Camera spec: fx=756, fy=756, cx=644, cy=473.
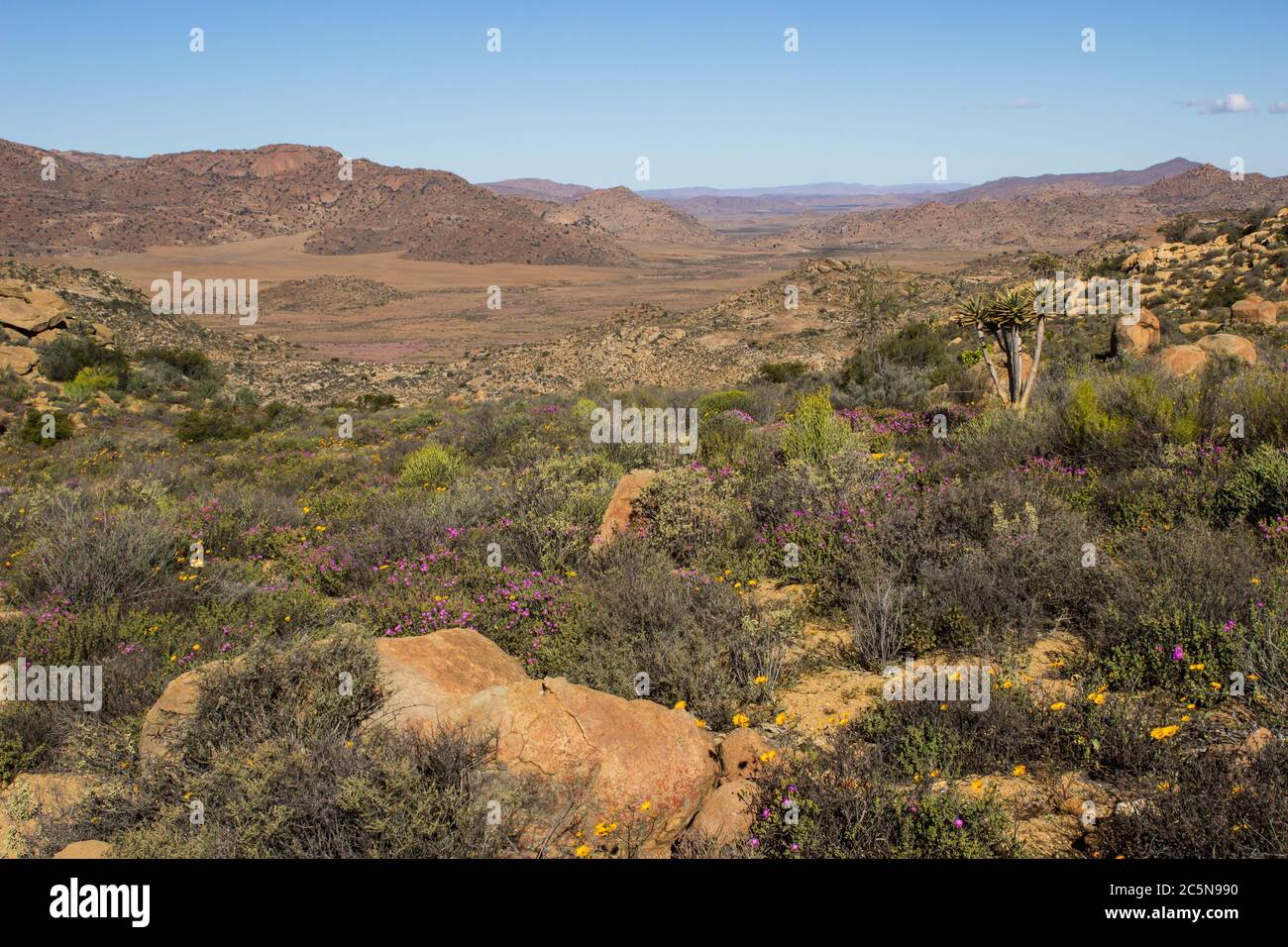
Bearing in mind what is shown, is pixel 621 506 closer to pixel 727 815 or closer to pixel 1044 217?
pixel 727 815

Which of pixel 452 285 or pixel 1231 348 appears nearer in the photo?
pixel 1231 348

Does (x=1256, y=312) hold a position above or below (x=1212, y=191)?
below

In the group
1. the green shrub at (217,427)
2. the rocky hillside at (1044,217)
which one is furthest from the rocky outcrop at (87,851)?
the rocky hillside at (1044,217)

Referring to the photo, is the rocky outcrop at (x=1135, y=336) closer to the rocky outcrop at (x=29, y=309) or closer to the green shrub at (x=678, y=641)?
the green shrub at (x=678, y=641)

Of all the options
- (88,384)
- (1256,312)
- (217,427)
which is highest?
(1256,312)

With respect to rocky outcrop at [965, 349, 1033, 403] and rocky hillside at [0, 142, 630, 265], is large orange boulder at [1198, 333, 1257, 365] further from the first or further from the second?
rocky hillside at [0, 142, 630, 265]

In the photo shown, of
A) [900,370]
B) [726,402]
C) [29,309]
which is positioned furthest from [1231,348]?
[29,309]

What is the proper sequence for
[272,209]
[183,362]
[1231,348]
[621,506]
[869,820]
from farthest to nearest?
[272,209], [183,362], [1231,348], [621,506], [869,820]

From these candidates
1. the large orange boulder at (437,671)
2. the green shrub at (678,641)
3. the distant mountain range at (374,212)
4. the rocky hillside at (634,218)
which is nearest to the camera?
the large orange boulder at (437,671)

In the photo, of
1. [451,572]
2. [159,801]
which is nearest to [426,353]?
[451,572]

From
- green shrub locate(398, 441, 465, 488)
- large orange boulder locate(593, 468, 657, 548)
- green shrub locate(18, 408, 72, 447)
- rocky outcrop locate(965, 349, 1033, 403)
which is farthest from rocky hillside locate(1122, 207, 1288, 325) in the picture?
green shrub locate(18, 408, 72, 447)
